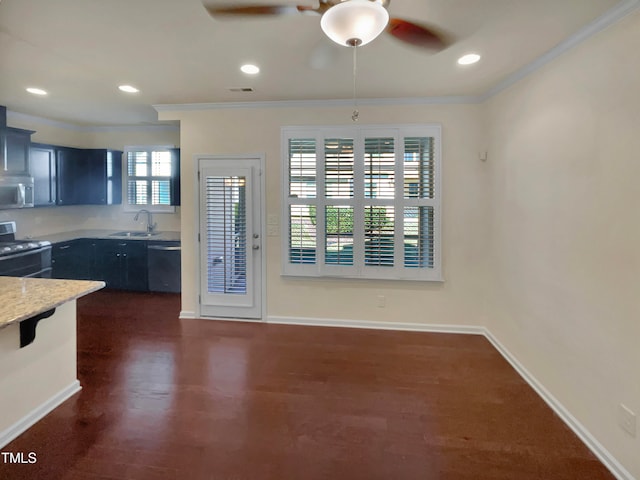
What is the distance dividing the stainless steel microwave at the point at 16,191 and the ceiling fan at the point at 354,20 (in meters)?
4.01

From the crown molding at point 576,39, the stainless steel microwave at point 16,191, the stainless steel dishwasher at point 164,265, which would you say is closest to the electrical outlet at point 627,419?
the crown molding at point 576,39

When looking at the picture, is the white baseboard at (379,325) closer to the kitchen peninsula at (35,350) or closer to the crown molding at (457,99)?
the kitchen peninsula at (35,350)

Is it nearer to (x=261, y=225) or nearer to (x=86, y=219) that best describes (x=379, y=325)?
(x=261, y=225)

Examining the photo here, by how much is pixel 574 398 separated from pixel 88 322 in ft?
15.9

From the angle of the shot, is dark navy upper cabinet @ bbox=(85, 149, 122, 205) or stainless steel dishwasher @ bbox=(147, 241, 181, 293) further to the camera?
dark navy upper cabinet @ bbox=(85, 149, 122, 205)

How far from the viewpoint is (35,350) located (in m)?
2.32

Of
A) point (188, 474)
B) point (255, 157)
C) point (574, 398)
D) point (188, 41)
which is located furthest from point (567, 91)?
point (188, 474)

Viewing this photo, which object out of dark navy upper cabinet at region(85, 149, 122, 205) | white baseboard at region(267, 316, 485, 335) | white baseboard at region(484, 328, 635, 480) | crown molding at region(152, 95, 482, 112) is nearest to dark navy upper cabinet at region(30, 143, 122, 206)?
dark navy upper cabinet at region(85, 149, 122, 205)

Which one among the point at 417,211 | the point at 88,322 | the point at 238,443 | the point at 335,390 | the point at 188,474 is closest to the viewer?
the point at 188,474

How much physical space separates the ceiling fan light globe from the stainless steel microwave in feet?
15.4

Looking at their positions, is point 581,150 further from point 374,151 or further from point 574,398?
point 374,151

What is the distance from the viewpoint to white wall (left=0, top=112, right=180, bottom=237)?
5188 millimetres

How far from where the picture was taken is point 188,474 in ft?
6.19

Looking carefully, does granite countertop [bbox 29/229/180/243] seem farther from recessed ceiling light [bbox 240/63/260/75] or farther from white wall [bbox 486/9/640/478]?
white wall [bbox 486/9/640/478]
